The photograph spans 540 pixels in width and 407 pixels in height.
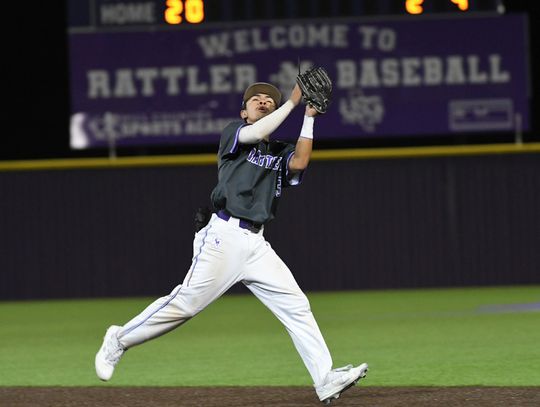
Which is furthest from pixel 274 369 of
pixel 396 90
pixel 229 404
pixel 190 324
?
pixel 396 90

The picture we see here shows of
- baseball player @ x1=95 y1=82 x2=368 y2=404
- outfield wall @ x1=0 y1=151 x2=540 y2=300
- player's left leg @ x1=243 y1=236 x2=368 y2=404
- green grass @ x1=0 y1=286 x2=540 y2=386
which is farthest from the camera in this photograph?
outfield wall @ x1=0 y1=151 x2=540 y2=300

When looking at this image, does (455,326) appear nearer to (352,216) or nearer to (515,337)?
(515,337)

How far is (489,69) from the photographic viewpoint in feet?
47.9

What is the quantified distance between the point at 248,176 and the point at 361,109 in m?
7.78

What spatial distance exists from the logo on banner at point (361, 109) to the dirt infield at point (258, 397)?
7.32 metres

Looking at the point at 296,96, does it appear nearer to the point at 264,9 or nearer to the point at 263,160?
the point at 263,160

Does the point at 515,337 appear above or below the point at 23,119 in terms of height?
below

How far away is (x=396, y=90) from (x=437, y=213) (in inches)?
61.3

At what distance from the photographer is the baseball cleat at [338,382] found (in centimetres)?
673

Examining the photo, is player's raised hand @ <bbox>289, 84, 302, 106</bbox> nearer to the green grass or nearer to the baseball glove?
the baseball glove

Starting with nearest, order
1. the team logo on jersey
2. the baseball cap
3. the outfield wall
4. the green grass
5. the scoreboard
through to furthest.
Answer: the team logo on jersey, the baseball cap, the green grass, the scoreboard, the outfield wall

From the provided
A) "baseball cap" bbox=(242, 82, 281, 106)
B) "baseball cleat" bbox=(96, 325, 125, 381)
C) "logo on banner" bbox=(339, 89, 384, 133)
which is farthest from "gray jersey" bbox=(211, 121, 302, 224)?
"logo on banner" bbox=(339, 89, 384, 133)

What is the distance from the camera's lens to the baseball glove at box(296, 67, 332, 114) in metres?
6.86

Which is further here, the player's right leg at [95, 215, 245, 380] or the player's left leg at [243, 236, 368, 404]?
the player's right leg at [95, 215, 245, 380]
